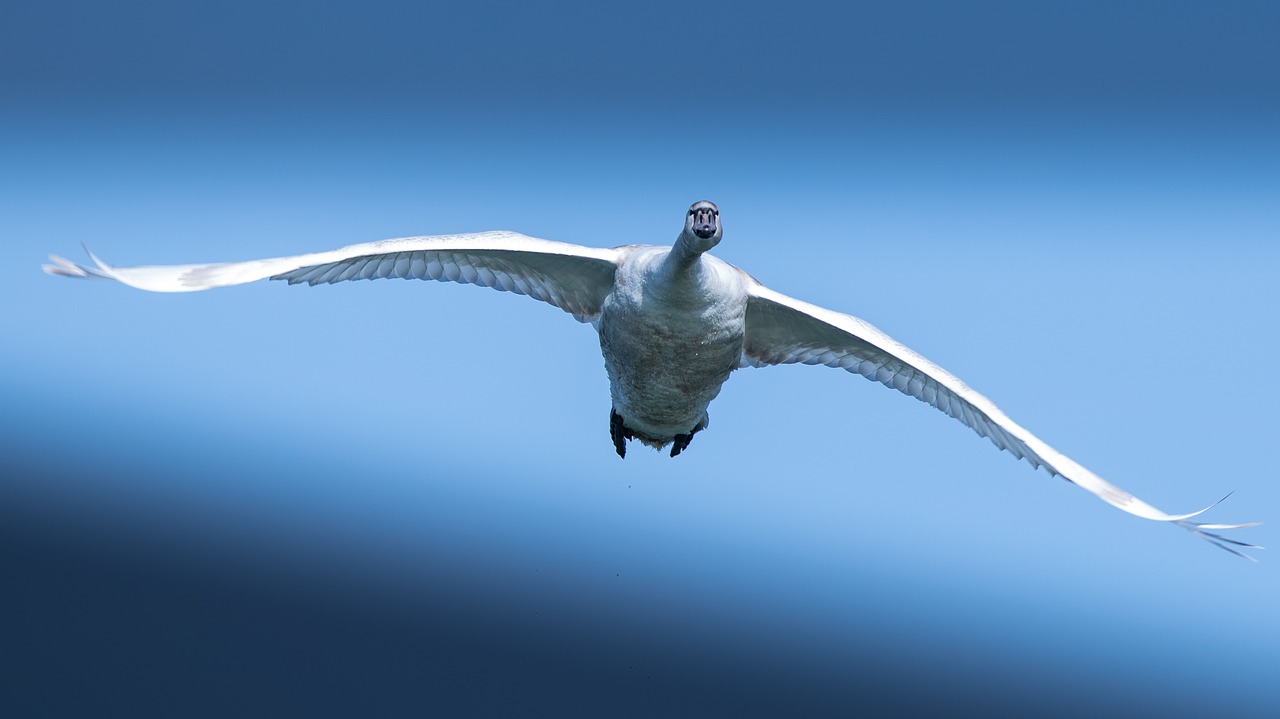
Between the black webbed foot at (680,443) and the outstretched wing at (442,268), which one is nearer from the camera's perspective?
the outstretched wing at (442,268)

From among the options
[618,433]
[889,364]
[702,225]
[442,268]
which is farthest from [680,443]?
[702,225]

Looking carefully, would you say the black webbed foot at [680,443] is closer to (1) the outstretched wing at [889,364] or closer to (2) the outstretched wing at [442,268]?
(1) the outstretched wing at [889,364]

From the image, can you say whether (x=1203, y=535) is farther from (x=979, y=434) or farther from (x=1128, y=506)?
(x=979, y=434)

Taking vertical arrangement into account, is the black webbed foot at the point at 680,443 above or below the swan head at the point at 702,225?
below

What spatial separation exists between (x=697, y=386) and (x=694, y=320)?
2.09 ft

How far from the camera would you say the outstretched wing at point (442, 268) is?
538cm

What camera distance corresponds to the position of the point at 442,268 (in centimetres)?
722

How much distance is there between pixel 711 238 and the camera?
6.24m

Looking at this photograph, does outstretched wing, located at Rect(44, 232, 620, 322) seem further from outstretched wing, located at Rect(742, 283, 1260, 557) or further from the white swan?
outstretched wing, located at Rect(742, 283, 1260, 557)

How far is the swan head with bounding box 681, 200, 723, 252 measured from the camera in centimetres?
618

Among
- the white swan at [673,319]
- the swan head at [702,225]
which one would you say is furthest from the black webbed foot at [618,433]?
the swan head at [702,225]

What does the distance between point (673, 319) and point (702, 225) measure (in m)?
0.78

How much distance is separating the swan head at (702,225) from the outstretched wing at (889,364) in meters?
0.94

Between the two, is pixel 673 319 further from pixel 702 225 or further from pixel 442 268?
pixel 442 268
